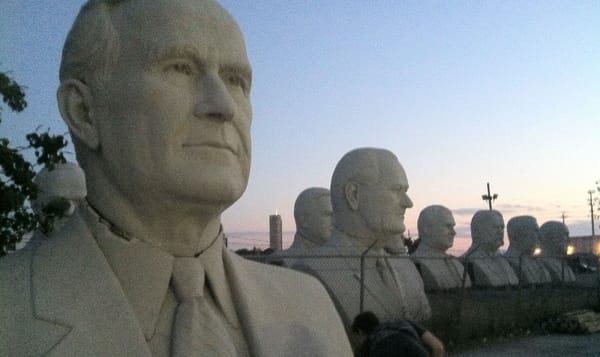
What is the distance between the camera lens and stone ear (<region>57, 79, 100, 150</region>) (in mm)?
2279

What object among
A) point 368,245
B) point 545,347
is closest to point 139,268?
point 368,245

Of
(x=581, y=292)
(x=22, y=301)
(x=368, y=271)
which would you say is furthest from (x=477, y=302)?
(x=22, y=301)

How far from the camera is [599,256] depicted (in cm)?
1742

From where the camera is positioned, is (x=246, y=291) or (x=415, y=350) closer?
(x=246, y=291)

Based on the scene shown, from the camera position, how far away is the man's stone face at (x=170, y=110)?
2.13 meters

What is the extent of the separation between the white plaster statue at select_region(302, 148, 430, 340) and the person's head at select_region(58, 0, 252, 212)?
598cm

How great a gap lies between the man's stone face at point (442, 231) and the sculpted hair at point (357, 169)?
5962 mm

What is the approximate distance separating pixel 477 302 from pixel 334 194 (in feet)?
14.9

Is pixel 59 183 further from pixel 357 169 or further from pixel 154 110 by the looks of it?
pixel 154 110

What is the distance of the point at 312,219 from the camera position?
42.7 ft

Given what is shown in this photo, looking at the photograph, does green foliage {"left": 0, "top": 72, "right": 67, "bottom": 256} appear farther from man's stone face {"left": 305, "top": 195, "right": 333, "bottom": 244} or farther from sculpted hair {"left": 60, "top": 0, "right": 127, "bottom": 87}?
man's stone face {"left": 305, "top": 195, "right": 333, "bottom": 244}

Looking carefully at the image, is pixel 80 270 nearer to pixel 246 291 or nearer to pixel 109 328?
pixel 109 328

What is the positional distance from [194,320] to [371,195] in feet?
21.5

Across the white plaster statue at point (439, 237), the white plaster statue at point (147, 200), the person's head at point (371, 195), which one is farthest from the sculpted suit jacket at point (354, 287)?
the white plaster statue at point (147, 200)
